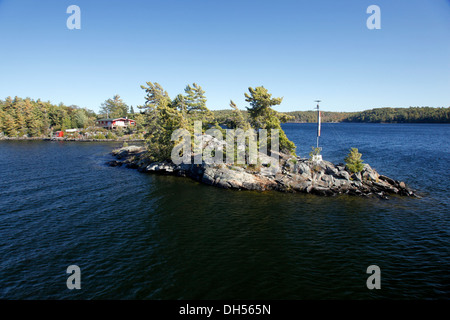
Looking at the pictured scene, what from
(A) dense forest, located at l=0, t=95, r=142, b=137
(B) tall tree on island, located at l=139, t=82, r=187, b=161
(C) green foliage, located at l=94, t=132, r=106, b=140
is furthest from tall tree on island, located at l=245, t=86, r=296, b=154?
(C) green foliage, located at l=94, t=132, r=106, b=140

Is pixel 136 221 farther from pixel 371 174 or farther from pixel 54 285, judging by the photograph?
pixel 371 174

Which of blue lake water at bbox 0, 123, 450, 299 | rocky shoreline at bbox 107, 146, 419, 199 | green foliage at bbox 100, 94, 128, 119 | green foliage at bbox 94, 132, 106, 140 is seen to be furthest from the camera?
green foliage at bbox 100, 94, 128, 119

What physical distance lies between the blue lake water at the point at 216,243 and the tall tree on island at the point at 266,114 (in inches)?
672

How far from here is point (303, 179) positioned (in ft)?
133

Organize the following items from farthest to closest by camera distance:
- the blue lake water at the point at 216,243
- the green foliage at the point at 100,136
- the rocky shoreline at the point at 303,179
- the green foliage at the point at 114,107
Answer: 1. the green foliage at the point at 114,107
2. the green foliage at the point at 100,136
3. the rocky shoreline at the point at 303,179
4. the blue lake water at the point at 216,243

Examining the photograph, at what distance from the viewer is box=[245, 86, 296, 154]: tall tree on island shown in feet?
168

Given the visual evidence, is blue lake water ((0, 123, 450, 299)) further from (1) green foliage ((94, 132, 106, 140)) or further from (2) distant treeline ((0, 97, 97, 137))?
(2) distant treeline ((0, 97, 97, 137))

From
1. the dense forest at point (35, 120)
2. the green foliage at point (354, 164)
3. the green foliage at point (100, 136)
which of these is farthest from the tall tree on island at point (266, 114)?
the green foliage at point (100, 136)

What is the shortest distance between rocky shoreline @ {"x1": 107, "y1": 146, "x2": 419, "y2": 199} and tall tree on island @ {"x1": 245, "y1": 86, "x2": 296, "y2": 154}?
15.1ft

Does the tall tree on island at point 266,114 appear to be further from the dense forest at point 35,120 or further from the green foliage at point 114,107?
the green foliage at point 114,107

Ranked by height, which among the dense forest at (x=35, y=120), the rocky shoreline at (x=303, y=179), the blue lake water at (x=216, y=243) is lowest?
the blue lake water at (x=216, y=243)

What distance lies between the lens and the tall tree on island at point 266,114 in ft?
168

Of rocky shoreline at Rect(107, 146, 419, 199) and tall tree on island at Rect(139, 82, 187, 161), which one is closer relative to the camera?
rocky shoreline at Rect(107, 146, 419, 199)
